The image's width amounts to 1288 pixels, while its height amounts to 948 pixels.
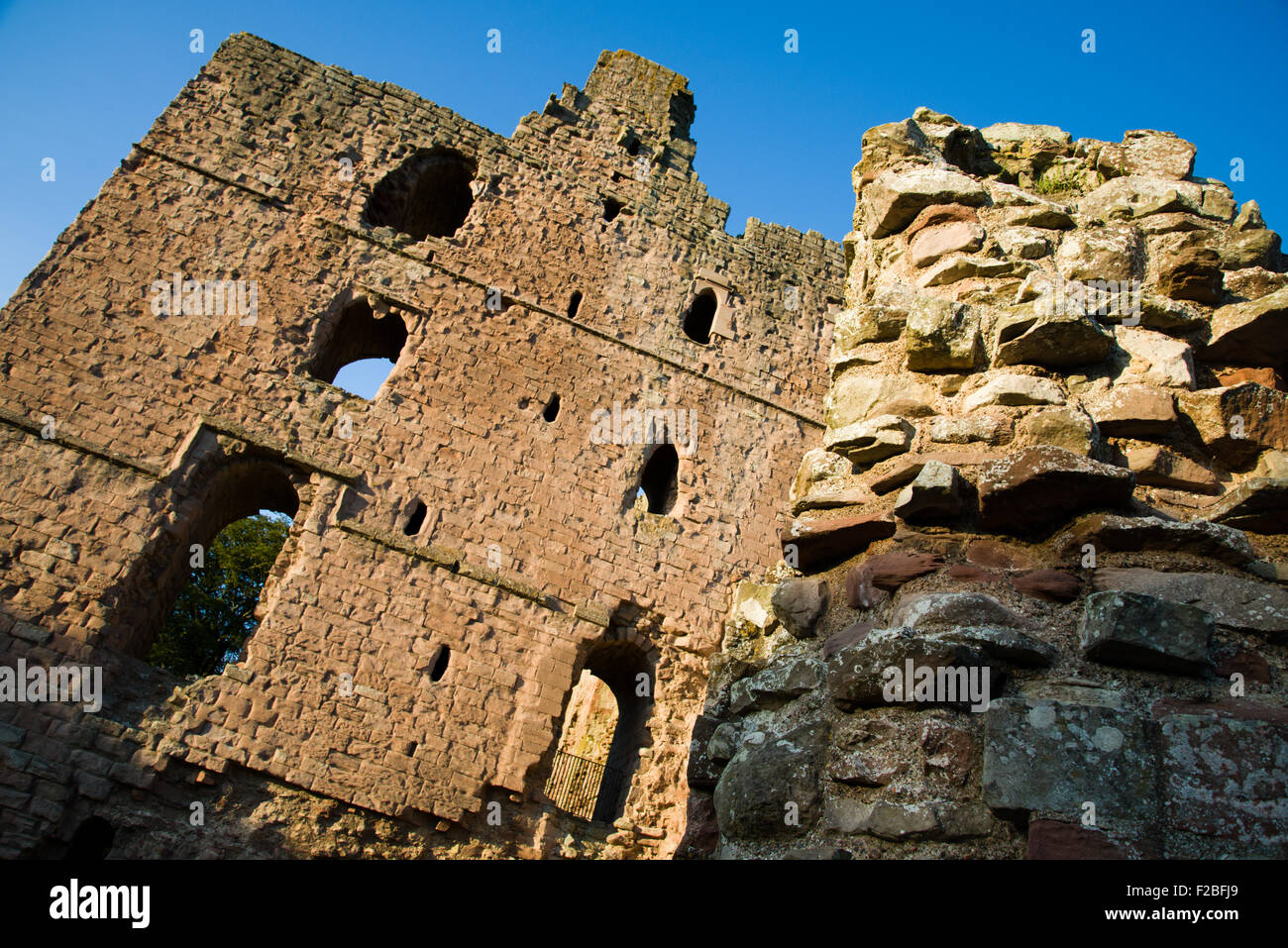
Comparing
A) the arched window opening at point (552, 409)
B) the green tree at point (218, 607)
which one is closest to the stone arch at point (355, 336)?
the arched window opening at point (552, 409)

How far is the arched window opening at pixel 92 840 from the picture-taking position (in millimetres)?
6781

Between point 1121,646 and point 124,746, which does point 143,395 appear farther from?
point 1121,646

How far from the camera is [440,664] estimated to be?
8219mm

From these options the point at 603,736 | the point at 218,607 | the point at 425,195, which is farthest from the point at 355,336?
the point at 218,607

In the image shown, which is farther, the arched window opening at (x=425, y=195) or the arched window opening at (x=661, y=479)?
the arched window opening at (x=425, y=195)

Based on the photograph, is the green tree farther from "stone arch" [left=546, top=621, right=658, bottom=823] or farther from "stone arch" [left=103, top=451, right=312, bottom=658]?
"stone arch" [left=546, top=621, right=658, bottom=823]

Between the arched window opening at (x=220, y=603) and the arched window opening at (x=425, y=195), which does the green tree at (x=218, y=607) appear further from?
the arched window opening at (x=425, y=195)

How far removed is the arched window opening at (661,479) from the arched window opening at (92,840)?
5.94 m

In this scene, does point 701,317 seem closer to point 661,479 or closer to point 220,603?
point 661,479

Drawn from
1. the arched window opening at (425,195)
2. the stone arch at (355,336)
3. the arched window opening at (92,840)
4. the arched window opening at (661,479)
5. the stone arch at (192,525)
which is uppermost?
the arched window opening at (425,195)

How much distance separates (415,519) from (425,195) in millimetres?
5120

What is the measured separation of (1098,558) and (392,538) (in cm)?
725

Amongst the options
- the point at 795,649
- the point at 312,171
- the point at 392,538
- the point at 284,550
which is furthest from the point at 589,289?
the point at 795,649

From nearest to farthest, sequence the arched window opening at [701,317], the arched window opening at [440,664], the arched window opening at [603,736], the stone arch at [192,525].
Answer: the stone arch at [192,525], the arched window opening at [440,664], the arched window opening at [603,736], the arched window opening at [701,317]
